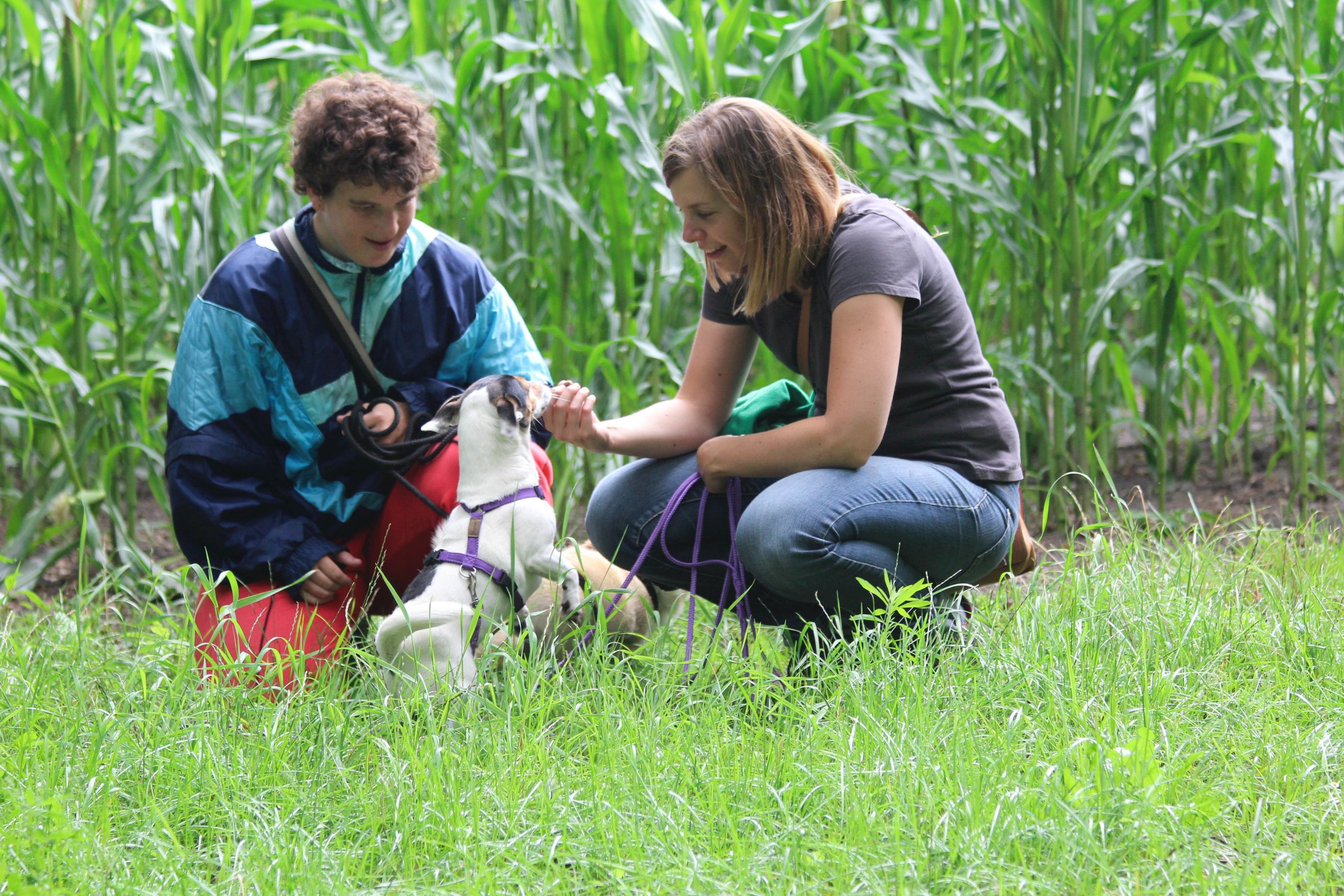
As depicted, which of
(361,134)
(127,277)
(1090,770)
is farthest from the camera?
(127,277)

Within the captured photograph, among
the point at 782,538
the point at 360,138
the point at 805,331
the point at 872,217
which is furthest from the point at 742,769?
the point at 360,138

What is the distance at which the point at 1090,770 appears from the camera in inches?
70.6

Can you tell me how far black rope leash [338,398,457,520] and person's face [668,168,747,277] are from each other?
2.54ft

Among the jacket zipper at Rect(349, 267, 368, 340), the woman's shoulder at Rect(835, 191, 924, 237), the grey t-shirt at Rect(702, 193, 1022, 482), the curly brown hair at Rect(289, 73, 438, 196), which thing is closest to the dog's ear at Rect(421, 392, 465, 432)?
the jacket zipper at Rect(349, 267, 368, 340)

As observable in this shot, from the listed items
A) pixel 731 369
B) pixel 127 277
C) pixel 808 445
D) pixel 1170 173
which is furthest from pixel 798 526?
pixel 127 277

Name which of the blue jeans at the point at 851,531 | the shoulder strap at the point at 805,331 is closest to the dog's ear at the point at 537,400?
the blue jeans at the point at 851,531

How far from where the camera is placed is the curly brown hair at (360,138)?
8.25 feet

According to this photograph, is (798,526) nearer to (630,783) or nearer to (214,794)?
(630,783)

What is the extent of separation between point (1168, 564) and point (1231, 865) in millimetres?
1346

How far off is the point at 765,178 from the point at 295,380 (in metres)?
1.26

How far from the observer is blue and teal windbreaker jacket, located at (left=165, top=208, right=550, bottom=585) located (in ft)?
8.72

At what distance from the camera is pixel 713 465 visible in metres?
2.58

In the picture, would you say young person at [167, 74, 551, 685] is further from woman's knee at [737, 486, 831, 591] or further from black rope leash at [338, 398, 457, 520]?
woman's knee at [737, 486, 831, 591]

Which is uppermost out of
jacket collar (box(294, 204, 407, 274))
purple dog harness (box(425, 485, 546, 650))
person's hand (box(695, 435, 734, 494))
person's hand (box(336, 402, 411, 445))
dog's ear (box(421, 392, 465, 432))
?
jacket collar (box(294, 204, 407, 274))
